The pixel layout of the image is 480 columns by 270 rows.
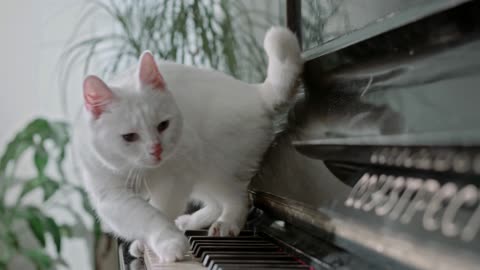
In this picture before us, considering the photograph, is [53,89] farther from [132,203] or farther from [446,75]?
[446,75]

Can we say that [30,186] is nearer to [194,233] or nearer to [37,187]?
[37,187]

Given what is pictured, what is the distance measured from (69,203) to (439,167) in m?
2.05

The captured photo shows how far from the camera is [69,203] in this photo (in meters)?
2.30

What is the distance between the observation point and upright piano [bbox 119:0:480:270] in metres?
0.43

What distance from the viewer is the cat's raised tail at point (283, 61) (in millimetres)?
934

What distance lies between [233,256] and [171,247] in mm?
139

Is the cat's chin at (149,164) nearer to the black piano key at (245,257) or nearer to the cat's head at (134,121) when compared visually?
the cat's head at (134,121)

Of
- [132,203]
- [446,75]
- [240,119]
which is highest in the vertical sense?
[446,75]

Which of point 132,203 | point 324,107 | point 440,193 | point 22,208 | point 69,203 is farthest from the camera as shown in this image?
point 69,203

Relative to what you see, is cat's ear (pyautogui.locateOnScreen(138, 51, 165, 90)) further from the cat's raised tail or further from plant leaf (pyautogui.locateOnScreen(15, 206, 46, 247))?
plant leaf (pyautogui.locateOnScreen(15, 206, 46, 247))

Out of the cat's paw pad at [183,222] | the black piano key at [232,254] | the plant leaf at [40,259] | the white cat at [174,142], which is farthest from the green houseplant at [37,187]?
the black piano key at [232,254]

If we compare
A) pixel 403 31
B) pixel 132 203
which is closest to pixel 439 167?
pixel 403 31

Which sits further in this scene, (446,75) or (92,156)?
(92,156)

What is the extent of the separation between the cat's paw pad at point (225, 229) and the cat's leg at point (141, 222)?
0.09 m
